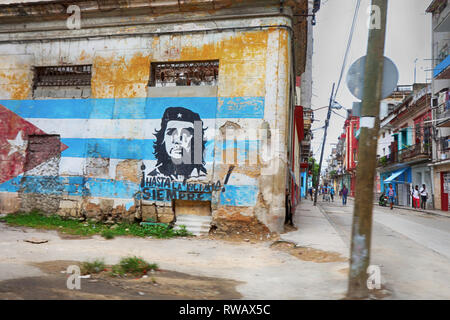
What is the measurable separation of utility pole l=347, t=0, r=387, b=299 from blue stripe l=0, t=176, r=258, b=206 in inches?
168

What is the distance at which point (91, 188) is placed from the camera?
8898 mm

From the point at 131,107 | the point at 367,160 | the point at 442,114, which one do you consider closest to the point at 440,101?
the point at 442,114

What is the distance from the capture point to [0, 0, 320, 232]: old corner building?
8109mm

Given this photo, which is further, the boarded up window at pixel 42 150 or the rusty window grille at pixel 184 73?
the boarded up window at pixel 42 150

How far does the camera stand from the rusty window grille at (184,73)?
28.5 ft

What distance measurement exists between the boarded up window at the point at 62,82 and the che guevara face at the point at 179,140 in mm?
2639

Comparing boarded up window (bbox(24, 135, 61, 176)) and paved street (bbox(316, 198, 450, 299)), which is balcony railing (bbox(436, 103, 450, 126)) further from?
boarded up window (bbox(24, 135, 61, 176))

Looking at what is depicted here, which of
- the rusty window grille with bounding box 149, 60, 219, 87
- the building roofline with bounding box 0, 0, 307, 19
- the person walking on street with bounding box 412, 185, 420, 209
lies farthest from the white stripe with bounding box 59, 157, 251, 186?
the person walking on street with bounding box 412, 185, 420, 209

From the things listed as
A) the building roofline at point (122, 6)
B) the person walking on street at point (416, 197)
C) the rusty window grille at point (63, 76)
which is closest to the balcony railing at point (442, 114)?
the person walking on street at point (416, 197)

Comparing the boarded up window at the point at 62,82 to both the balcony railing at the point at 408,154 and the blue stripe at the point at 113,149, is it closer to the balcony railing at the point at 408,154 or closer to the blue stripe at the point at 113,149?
the blue stripe at the point at 113,149

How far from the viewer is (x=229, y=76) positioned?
8352 mm

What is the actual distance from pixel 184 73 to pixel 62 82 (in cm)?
368

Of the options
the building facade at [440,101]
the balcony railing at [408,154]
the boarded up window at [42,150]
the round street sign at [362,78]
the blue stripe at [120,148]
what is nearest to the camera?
the round street sign at [362,78]

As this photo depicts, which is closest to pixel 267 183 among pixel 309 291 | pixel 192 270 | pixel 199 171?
pixel 199 171
